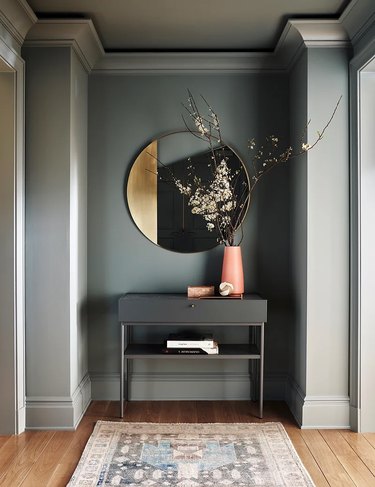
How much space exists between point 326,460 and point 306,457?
11 centimetres

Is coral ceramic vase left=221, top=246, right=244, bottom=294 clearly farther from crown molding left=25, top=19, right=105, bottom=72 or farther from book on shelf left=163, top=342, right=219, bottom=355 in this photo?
crown molding left=25, top=19, right=105, bottom=72

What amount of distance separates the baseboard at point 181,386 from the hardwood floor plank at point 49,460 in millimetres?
692

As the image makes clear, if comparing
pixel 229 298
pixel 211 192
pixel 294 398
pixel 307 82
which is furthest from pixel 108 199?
pixel 294 398

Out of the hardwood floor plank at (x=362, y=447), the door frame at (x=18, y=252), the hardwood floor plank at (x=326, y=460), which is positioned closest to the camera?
the hardwood floor plank at (x=326, y=460)

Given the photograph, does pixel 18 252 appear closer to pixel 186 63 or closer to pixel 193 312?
pixel 193 312

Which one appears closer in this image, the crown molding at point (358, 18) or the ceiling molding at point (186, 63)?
the crown molding at point (358, 18)

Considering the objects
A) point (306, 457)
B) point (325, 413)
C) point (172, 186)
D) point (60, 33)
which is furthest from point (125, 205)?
point (306, 457)

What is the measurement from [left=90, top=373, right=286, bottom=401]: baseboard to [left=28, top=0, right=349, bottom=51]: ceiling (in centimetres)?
239

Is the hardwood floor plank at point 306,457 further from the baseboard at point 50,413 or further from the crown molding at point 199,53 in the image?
the crown molding at point 199,53

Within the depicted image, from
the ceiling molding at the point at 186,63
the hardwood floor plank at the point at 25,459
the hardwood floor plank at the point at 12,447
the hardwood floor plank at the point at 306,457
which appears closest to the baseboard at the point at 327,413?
the hardwood floor plank at the point at 306,457

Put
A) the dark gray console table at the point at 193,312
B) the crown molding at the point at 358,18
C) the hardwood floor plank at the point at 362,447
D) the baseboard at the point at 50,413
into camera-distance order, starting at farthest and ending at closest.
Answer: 1. the dark gray console table at the point at 193,312
2. the baseboard at the point at 50,413
3. the crown molding at the point at 358,18
4. the hardwood floor plank at the point at 362,447

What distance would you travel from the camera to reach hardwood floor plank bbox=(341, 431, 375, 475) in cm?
315

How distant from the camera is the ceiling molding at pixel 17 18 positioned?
3235 mm

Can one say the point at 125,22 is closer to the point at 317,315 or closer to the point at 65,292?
the point at 65,292
